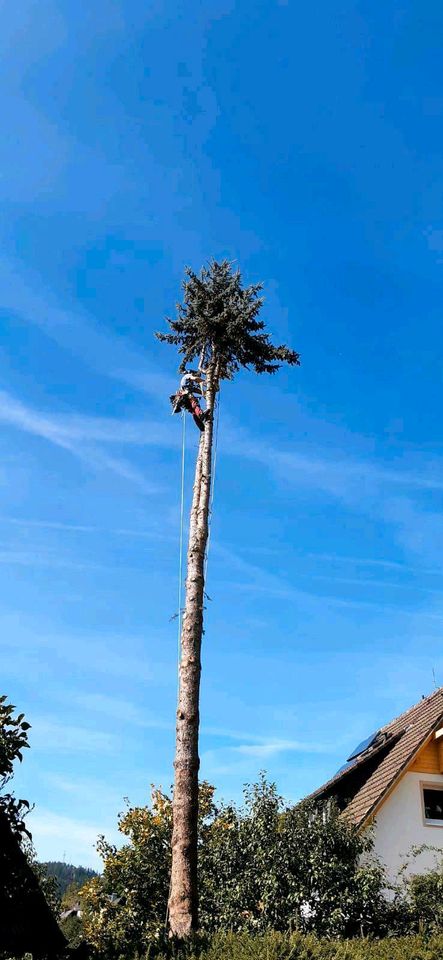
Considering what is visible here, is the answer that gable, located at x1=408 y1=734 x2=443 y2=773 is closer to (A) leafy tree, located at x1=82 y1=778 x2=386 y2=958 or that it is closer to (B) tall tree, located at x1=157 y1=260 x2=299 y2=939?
(A) leafy tree, located at x1=82 y1=778 x2=386 y2=958

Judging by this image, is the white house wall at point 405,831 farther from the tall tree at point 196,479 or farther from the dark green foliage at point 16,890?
the dark green foliage at point 16,890

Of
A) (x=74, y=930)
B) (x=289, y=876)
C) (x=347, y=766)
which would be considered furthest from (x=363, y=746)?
(x=74, y=930)

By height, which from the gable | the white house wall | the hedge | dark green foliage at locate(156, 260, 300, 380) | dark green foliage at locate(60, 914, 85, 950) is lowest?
dark green foliage at locate(60, 914, 85, 950)

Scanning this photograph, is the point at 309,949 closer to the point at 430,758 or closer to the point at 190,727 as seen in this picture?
the point at 190,727

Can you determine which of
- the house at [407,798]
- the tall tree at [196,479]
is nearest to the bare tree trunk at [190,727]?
the tall tree at [196,479]

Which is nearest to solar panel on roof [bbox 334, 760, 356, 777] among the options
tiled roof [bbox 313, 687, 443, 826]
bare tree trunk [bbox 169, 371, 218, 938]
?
tiled roof [bbox 313, 687, 443, 826]

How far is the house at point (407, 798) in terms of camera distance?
1486cm

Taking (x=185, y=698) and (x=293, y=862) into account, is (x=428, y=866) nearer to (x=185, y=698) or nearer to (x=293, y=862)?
(x=293, y=862)

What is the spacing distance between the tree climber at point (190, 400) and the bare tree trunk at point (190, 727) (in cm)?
47

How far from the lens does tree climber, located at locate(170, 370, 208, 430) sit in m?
13.9

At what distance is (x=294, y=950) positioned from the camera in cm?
655

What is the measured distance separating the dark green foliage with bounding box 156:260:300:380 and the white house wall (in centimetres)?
1043

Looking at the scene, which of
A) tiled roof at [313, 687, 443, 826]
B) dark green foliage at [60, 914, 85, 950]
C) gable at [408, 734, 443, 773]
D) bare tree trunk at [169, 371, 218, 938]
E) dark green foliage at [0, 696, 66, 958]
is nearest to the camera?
dark green foliage at [0, 696, 66, 958]

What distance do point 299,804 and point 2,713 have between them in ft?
28.3
